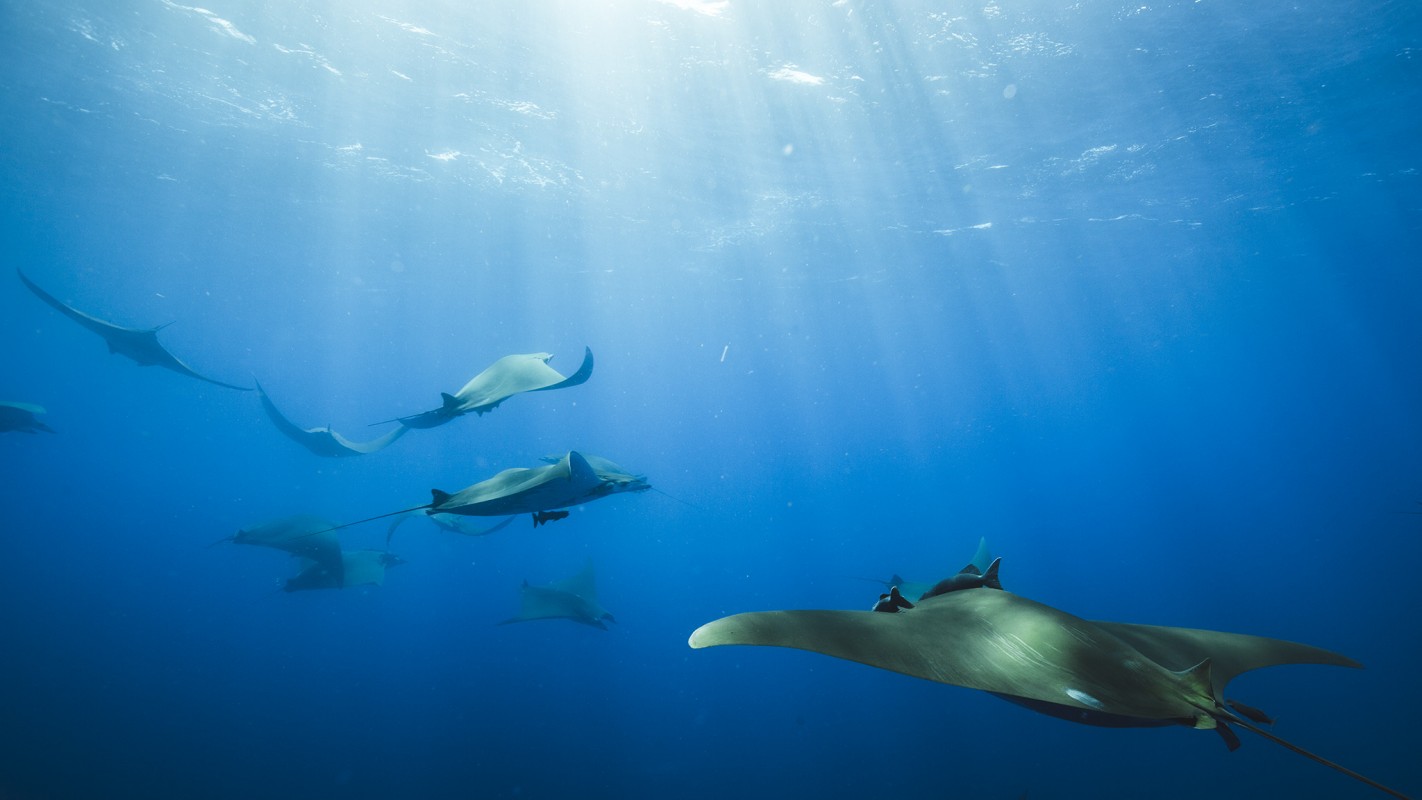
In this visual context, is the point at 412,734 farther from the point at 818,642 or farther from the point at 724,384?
the point at 724,384

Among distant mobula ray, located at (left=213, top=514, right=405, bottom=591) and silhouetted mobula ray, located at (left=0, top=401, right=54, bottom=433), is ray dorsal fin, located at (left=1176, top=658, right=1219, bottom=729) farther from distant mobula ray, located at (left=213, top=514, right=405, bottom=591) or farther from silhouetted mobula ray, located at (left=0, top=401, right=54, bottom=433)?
silhouetted mobula ray, located at (left=0, top=401, right=54, bottom=433)

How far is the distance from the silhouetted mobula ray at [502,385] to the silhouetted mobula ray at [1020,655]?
322 centimetres

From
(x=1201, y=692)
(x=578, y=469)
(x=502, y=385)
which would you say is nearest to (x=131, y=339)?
(x=502, y=385)

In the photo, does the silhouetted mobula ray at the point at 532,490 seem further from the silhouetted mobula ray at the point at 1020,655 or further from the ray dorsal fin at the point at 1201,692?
the ray dorsal fin at the point at 1201,692

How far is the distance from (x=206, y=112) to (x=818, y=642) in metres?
27.9

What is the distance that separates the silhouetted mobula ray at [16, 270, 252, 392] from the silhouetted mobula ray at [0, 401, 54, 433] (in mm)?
1322

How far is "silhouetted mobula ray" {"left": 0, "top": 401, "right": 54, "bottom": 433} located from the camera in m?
8.59

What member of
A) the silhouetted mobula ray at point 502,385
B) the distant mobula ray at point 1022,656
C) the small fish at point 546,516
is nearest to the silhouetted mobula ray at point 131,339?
the silhouetted mobula ray at point 502,385

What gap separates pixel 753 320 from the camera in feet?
146

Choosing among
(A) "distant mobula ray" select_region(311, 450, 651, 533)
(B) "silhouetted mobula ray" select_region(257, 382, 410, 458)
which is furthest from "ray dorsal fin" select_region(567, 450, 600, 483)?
(B) "silhouetted mobula ray" select_region(257, 382, 410, 458)

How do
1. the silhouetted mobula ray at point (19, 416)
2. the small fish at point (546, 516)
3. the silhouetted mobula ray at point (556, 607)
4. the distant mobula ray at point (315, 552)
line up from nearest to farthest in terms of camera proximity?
1. the small fish at point (546, 516)
2. the silhouetted mobula ray at point (19, 416)
3. the distant mobula ray at point (315, 552)
4. the silhouetted mobula ray at point (556, 607)

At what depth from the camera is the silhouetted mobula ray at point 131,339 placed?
7.54 metres

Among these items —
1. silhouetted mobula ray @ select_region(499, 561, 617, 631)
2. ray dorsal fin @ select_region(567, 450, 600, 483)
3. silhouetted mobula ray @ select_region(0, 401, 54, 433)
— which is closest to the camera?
ray dorsal fin @ select_region(567, 450, 600, 483)

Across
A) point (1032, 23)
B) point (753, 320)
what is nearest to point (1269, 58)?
point (1032, 23)
